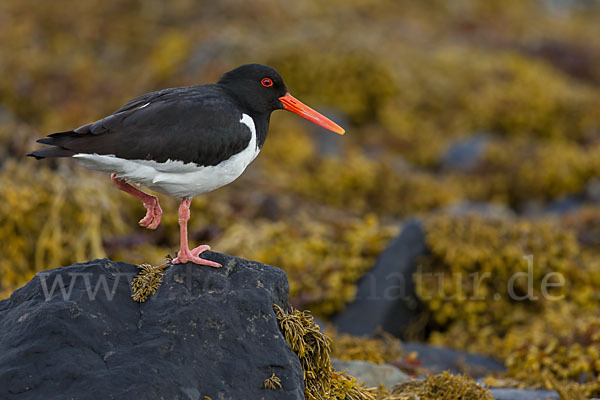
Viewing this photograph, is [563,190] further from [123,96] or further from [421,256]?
[123,96]

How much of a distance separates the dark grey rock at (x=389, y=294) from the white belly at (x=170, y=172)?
3.61 m

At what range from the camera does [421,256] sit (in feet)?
25.4

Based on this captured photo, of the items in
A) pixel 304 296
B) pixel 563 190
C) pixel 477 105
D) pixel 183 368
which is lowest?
pixel 304 296

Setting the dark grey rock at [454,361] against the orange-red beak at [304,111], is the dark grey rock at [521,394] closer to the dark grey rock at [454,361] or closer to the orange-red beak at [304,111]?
the dark grey rock at [454,361]

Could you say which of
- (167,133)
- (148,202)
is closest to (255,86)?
(167,133)

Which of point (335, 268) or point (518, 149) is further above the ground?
point (518, 149)

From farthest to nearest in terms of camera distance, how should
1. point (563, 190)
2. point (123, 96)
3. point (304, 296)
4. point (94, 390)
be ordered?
point (123, 96)
point (563, 190)
point (304, 296)
point (94, 390)

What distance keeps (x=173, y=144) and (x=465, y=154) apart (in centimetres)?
1067

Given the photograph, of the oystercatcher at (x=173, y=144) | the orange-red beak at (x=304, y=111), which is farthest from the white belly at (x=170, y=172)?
the orange-red beak at (x=304, y=111)

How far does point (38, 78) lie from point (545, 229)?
12.3m

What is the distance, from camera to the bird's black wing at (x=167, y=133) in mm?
3961

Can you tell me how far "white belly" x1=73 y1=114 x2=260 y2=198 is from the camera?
3992 mm

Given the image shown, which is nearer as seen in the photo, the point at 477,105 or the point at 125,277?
the point at 125,277

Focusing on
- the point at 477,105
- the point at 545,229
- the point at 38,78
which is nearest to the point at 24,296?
the point at 545,229
